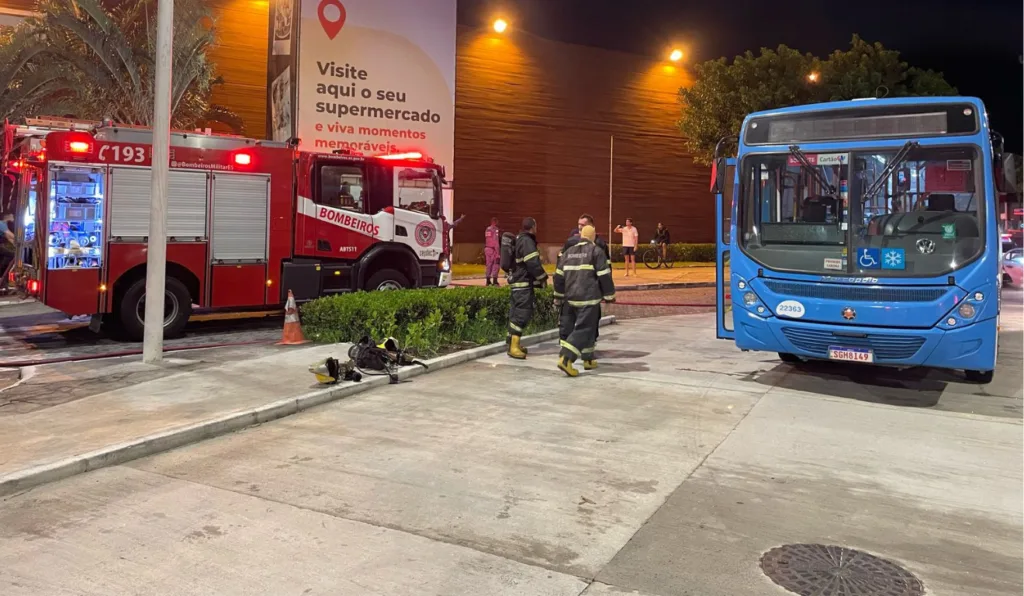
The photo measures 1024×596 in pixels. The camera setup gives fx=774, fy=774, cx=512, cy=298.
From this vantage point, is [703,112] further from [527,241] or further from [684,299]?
[527,241]

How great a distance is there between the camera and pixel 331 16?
20.8m

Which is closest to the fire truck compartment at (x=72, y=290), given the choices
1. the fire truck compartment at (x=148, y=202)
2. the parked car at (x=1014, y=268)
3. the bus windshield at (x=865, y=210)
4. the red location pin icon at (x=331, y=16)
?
the fire truck compartment at (x=148, y=202)

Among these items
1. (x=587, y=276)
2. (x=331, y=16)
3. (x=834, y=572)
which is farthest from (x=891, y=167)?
(x=331, y=16)

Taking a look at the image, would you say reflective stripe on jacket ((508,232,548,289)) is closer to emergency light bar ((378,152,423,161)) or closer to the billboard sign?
emergency light bar ((378,152,423,161))

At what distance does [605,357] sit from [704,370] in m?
1.40

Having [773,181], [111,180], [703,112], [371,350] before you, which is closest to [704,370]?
[773,181]

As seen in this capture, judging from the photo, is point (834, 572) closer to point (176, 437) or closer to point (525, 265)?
point (176, 437)

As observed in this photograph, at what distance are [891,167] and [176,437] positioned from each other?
7.15m

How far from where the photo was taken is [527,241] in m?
9.84

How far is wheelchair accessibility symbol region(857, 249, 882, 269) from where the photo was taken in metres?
7.73

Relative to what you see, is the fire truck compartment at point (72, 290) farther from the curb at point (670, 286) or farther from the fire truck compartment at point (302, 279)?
the curb at point (670, 286)

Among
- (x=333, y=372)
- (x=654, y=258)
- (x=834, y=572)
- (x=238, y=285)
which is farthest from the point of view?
(x=654, y=258)

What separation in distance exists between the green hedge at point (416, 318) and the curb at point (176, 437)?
0.96 metres

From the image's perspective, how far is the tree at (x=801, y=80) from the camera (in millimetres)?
24406
